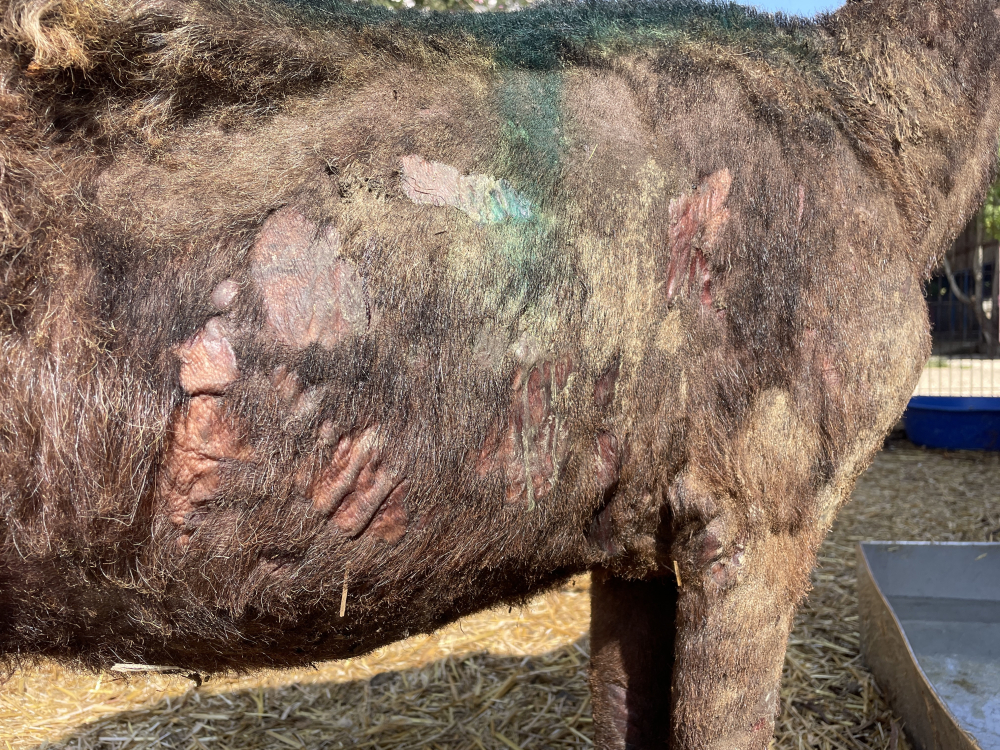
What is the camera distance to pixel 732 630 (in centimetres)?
183

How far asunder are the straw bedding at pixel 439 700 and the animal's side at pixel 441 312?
1489 mm

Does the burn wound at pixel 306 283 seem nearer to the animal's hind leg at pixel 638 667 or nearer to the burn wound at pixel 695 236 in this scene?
the burn wound at pixel 695 236

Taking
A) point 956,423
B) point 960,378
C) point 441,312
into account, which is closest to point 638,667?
point 441,312

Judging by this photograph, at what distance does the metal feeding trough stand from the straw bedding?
0.65 ft

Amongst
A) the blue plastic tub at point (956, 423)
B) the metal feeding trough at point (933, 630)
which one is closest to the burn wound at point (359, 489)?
the metal feeding trough at point (933, 630)

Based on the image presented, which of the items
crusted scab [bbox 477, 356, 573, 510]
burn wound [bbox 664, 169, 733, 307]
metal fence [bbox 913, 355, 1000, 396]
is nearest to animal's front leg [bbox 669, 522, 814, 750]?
crusted scab [bbox 477, 356, 573, 510]

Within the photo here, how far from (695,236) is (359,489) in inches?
36.8

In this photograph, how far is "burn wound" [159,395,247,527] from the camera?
1.40 metres

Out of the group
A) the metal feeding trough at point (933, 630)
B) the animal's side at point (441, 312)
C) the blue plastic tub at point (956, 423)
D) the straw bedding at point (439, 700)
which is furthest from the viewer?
the blue plastic tub at point (956, 423)

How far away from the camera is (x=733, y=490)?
5.80 ft

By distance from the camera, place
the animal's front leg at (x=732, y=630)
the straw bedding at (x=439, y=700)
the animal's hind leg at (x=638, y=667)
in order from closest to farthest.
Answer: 1. the animal's front leg at (x=732, y=630)
2. the animal's hind leg at (x=638, y=667)
3. the straw bedding at (x=439, y=700)

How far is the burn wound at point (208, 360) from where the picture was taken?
4.54 feet

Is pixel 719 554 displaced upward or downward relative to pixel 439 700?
upward

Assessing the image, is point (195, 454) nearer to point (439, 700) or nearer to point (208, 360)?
point (208, 360)
